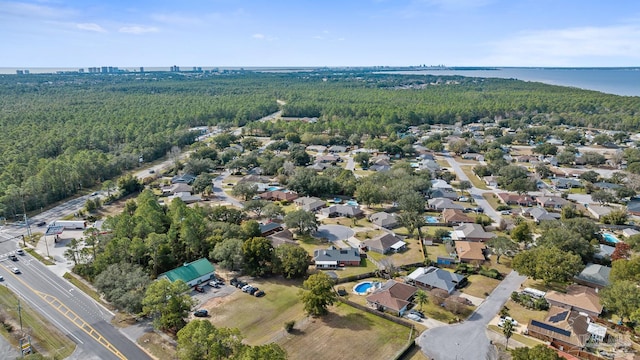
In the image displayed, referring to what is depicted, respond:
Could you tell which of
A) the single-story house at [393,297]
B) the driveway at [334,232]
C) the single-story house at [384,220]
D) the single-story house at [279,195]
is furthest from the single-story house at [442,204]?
the single-story house at [393,297]

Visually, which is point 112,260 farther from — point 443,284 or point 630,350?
point 630,350

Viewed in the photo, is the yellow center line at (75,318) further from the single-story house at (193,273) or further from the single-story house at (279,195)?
the single-story house at (279,195)

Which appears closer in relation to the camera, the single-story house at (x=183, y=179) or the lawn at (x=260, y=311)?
the lawn at (x=260, y=311)

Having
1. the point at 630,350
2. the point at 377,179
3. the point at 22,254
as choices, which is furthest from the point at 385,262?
the point at 22,254

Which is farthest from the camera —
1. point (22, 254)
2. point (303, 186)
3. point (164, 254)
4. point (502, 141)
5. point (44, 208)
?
point (502, 141)

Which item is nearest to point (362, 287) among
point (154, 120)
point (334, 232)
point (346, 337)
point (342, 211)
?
point (346, 337)

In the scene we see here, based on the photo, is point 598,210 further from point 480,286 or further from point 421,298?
point 421,298
